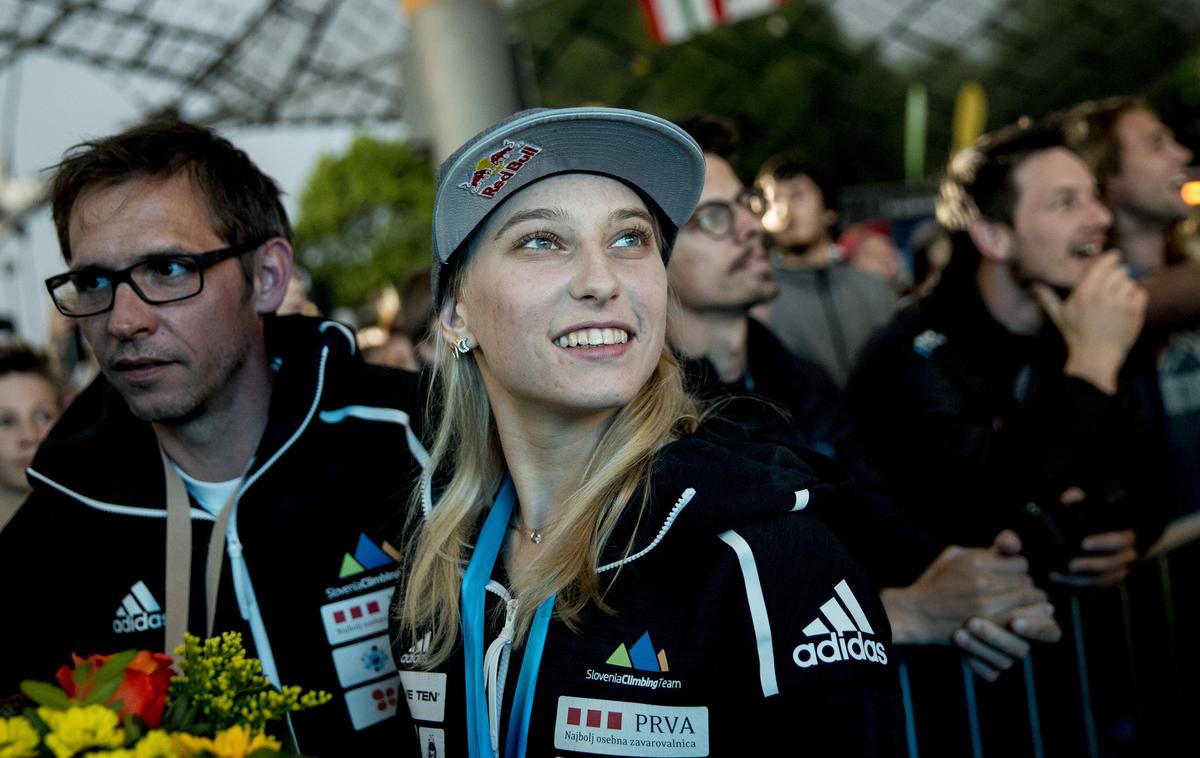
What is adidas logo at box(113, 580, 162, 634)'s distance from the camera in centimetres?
262

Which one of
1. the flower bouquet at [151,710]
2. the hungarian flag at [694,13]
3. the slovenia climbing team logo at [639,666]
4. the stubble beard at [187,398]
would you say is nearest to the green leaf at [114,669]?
the flower bouquet at [151,710]

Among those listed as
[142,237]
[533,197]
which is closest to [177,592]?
[142,237]

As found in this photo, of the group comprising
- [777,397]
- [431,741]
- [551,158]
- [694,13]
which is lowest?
[431,741]

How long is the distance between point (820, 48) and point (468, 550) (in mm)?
40185

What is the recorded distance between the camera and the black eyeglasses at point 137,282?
2658mm

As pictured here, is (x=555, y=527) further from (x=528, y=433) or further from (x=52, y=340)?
(x=52, y=340)

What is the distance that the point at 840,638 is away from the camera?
1.70 m

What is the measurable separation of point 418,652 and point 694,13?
6.20 meters

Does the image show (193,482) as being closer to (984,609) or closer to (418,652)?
(418,652)

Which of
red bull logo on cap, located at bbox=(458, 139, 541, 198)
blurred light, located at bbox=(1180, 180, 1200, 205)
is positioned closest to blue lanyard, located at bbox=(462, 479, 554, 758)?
red bull logo on cap, located at bbox=(458, 139, 541, 198)

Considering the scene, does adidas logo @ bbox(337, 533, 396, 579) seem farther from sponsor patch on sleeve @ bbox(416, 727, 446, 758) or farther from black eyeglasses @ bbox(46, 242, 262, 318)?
black eyeglasses @ bbox(46, 242, 262, 318)

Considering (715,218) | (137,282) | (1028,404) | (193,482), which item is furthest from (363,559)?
(1028,404)

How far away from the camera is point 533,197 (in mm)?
2066

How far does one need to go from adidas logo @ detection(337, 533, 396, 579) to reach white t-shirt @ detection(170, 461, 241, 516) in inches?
14.0
